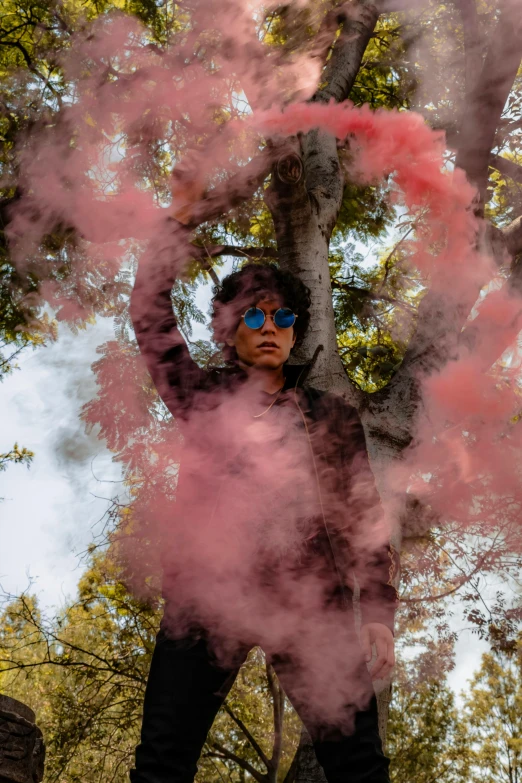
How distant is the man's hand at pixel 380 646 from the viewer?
6.59ft

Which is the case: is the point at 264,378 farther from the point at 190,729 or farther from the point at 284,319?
the point at 190,729

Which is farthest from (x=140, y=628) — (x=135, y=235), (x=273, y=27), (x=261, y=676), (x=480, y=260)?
(x=273, y=27)

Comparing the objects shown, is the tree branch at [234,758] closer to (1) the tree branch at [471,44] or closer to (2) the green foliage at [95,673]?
(2) the green foliage at [95,673]

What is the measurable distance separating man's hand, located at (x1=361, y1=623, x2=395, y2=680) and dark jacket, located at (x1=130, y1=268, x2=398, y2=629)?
42mm

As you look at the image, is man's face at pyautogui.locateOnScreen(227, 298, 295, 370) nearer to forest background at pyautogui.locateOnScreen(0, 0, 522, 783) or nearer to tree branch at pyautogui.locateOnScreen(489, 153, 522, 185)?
forest background at pyautogui.locateOnScreen(0, 0, 522, 783)

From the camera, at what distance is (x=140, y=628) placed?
6.28 m

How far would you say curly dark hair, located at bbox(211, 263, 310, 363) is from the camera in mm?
2789

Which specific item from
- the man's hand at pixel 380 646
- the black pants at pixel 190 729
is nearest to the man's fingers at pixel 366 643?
the man's hand at pixel 380 646

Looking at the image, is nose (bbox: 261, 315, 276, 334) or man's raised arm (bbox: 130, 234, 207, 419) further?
nose (bbox: 261, 315, 276, 334)

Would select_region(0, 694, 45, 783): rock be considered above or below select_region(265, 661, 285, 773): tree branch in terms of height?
below

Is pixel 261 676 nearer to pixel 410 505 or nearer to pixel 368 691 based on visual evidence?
pixel 410 505

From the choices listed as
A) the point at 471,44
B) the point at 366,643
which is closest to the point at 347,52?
the point at 471,44

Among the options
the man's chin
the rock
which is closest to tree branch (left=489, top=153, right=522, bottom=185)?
the man's chin

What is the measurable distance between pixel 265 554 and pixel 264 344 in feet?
2.90
